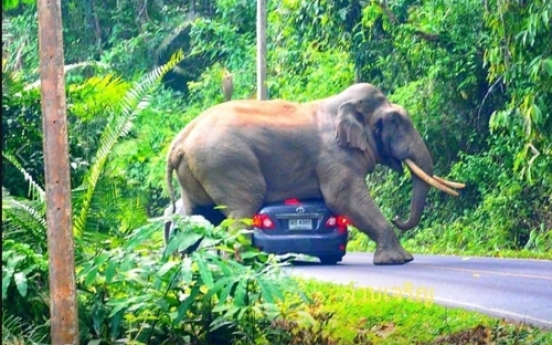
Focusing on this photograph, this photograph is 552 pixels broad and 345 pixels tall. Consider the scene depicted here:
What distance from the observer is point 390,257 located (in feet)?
61.3

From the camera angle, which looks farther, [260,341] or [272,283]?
[260,341]

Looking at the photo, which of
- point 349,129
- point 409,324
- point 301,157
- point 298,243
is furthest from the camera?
point 301,157

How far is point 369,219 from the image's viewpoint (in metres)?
19.3

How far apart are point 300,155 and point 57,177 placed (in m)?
10.5

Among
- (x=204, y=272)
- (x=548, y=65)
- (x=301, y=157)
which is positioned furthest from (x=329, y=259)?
(x=204, y=272)

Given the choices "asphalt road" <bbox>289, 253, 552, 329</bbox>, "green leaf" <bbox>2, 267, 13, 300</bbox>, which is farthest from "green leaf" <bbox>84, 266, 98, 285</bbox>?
"asphalt road" <bbox>289, 253, 552, 329</bbox>

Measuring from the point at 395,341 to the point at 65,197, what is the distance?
9.82 ft

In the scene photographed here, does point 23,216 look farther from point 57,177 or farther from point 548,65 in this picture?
point 548,65

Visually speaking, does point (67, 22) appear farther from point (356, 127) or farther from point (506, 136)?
point (356, 127)

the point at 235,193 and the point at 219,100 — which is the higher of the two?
the point at 235,193

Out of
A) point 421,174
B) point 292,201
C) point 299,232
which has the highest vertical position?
point 421,174

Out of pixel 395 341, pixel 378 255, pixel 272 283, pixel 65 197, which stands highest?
pixel 65 197

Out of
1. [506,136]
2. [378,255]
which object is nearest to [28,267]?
[378,255]

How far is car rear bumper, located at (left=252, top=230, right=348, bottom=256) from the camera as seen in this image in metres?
17.6
